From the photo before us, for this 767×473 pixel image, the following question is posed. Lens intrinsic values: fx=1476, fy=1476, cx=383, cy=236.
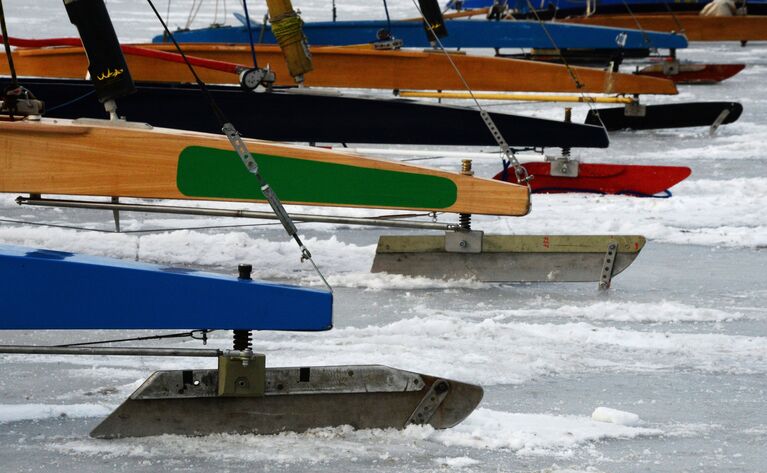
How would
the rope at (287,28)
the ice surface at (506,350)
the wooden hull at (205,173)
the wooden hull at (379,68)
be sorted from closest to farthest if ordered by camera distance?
the ice surface at (506,350)
the wooden hull at (205,173)
the rope at (287,28)
the wooden hull at (379,68)

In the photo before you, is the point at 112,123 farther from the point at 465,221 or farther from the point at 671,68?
the point at 671,68

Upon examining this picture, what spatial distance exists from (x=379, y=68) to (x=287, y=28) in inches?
85.6

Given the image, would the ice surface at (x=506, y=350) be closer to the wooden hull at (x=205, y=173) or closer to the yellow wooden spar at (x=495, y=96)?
the wooden hull at (x=205, y=173)

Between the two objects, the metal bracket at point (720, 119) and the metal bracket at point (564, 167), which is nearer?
the metal bracket at point (564, 167)

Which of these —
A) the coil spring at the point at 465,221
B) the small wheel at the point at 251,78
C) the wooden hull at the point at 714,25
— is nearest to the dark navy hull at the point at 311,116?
the small wheel at the point at 251,78

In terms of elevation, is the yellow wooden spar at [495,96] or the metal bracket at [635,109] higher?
the yellow wooden spar at [495,96]

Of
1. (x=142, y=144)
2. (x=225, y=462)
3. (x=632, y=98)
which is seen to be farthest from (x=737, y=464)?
(x=632, y=98)

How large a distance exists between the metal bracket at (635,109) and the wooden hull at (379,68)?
110 centimetres

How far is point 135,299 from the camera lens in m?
3.92

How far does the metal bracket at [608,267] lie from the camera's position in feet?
20.0

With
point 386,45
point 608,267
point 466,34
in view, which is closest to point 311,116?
point 608,267

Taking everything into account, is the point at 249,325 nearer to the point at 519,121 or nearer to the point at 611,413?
the point at 611,413

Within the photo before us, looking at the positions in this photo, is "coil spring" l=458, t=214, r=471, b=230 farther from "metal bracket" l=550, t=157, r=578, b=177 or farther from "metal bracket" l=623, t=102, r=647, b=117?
"metal bracket" l=623, t=102, r=647, b=117

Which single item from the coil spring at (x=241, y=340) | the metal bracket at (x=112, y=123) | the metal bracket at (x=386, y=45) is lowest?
the coil spring at (x=241, y=340)
